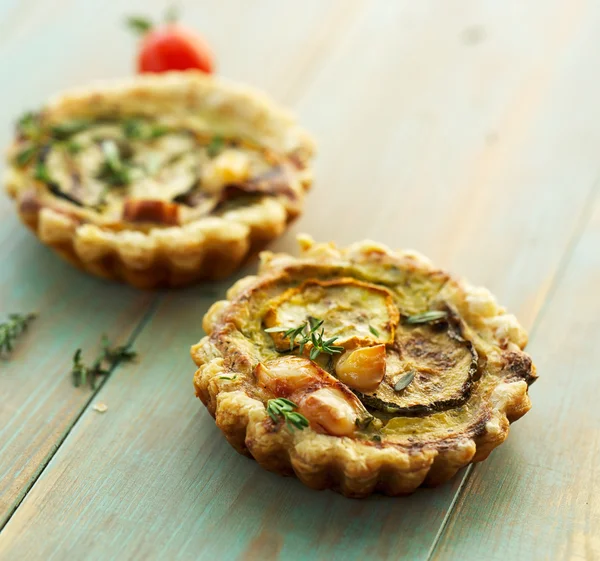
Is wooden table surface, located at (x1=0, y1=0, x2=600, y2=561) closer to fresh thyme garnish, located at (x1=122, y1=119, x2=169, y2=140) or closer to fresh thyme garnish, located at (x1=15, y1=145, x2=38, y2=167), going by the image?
fresh thyme garnish, located at (x1=15, y1=145, x2=38, y2=167)

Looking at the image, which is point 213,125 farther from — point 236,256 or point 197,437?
point 197,437

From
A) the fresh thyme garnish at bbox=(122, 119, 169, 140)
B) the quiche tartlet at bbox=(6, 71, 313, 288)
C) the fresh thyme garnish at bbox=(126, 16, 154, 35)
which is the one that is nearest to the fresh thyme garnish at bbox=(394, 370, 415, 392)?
the quiche tartlet at bbox=(6, 71, 313, 288)

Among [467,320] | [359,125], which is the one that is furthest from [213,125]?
[467,320]

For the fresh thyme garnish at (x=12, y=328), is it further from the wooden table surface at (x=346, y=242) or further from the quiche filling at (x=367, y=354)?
the quiche filling at (x=367, y=354)

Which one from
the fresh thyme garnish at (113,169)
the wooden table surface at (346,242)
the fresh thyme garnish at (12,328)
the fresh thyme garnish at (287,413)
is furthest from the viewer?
the fresh thyme garnish at (113,169)

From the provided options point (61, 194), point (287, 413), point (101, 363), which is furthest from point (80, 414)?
point (61, 194)

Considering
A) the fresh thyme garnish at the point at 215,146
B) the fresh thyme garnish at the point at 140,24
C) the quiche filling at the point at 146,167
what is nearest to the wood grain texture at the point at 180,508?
the quiche filling at the point at 146,167
